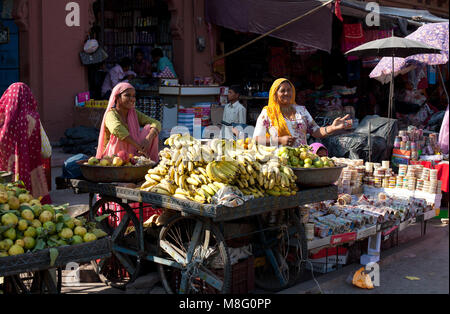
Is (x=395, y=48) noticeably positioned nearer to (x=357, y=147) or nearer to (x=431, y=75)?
(x=357, y=147)

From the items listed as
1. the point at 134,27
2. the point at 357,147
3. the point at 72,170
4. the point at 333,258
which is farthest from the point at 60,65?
the point at 333,258

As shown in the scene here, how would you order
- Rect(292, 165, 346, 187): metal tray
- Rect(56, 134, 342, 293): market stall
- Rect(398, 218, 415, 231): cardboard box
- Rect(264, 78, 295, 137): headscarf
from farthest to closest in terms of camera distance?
Rect(398, 218, 415, 231): cardboard box → Rect(264, 78, 295, 137): headscarf → Rect(292, 165, 346, 187): metal tray → Rect(56, 134, 342, 293): market stall

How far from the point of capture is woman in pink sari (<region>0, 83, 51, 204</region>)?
5.45 metres

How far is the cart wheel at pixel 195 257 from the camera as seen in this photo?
431 cm

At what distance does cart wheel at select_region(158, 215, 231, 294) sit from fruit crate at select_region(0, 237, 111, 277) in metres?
0.83

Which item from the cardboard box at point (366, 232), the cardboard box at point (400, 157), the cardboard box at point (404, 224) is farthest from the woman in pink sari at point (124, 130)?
the cardboard box at point (400, 157)

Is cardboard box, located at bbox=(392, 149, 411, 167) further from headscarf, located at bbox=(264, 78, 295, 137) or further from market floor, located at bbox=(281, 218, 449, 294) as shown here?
headscarf, located at bbox=(264, 78, 295, 137)

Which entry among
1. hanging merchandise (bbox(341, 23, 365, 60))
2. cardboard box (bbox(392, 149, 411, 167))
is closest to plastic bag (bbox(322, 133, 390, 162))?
cardboard box (bbox(392, 149, 411, 167))

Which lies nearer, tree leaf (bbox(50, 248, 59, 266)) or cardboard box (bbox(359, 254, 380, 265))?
tree leaf (bbox(50, 248, 59, 266))

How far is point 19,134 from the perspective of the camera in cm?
550

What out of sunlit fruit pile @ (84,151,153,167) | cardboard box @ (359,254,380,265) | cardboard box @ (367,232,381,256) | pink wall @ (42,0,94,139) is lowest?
cardboard box @ (359,254,380,265)

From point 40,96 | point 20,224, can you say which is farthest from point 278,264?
point 40,96

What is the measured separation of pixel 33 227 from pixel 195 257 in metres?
1.32

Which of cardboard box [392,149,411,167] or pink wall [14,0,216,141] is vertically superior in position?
pink wall [14,0,216,141]
